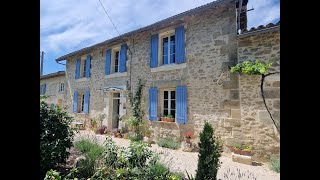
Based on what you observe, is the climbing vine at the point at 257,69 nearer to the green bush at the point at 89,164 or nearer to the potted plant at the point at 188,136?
the potted plant at the point at 188,136

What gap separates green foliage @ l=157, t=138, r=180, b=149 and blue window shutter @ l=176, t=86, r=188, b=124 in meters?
0.74

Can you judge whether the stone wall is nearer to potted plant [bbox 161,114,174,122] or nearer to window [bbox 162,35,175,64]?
window [bbox 162,35,175,64]

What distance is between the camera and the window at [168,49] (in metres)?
8.27

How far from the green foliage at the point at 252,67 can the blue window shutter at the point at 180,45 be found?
7.10ft

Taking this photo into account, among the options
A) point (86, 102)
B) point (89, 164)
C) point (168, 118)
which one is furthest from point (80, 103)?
point (89, 164)

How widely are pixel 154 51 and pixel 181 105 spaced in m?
2.64

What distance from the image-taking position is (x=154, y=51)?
8.55m

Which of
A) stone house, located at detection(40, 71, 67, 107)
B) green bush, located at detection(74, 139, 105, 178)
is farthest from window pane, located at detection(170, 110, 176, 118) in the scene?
stone house, located at detection(40, 71, 67, 107)

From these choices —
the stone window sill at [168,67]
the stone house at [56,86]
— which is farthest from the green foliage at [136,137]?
the stone house at [56,86]

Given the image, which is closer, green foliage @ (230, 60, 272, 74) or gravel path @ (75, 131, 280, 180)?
gravel path @ (75, 131, 280, 180)

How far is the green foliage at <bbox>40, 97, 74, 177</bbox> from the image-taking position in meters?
3.75
